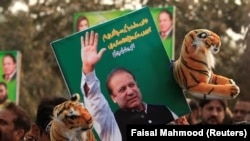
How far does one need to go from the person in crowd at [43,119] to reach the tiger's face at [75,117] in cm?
→ 21

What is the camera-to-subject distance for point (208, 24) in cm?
759

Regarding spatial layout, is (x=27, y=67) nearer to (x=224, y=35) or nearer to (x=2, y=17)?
(x=2, y=17)

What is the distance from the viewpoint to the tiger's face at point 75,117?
248cm

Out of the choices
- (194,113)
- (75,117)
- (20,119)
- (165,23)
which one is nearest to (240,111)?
(194,113)

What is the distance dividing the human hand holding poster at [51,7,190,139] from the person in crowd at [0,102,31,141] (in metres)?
0.49

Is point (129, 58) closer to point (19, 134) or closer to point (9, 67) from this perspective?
point (19, 134)

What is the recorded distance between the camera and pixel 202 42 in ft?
8.35

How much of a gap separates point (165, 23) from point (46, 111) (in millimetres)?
1336

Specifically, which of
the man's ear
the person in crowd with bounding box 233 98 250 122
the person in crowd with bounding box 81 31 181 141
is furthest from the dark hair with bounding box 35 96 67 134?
the person in crowd with bounding box 233 98 250 122

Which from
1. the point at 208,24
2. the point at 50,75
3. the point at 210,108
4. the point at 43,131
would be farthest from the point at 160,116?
the point at 208,24

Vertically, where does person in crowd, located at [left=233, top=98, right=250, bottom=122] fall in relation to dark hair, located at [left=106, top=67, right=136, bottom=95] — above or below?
below

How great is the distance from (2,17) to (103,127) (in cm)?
537

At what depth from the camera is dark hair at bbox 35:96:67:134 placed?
275 cm

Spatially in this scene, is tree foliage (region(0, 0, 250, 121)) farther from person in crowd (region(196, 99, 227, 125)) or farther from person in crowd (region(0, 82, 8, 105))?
person in crowd (region(196, 99, 227, 125))
